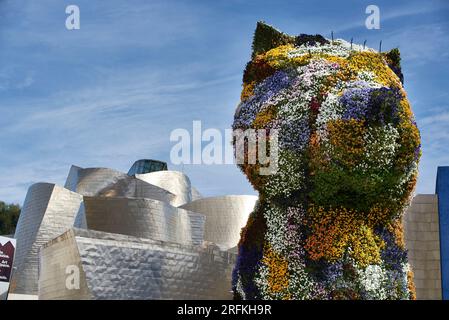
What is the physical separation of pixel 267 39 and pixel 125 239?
223 inches

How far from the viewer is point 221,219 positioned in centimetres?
2753

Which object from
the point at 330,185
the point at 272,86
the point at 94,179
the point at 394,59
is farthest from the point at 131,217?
the point at 394,59

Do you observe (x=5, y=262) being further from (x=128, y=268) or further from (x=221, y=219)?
(x=128, y=268)

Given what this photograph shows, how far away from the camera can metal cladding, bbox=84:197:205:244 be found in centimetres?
1995

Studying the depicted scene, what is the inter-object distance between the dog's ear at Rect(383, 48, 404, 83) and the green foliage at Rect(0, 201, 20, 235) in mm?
48552

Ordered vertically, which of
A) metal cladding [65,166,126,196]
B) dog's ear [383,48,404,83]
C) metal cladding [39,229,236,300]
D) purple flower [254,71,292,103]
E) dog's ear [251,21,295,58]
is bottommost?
metal cladding [39,229,236,300]

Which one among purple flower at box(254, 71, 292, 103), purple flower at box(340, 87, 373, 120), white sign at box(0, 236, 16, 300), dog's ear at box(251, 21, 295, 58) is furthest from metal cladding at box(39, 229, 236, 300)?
white sign at box(0, 236, 16, 300)

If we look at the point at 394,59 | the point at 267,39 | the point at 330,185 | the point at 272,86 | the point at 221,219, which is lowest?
the point at 330,185

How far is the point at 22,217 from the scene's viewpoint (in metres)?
26.3

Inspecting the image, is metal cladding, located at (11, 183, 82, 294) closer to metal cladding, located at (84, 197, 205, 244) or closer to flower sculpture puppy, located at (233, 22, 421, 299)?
metal cladding, located at (84, 197, 205, 244)

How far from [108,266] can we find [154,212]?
585cm

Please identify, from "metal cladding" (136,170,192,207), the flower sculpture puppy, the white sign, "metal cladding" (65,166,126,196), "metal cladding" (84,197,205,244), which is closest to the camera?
the flower sculpture puppy

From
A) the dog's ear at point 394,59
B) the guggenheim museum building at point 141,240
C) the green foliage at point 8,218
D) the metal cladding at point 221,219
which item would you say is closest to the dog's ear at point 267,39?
the dog's ear at point 394,59

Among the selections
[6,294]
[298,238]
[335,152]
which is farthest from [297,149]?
[6,294]
